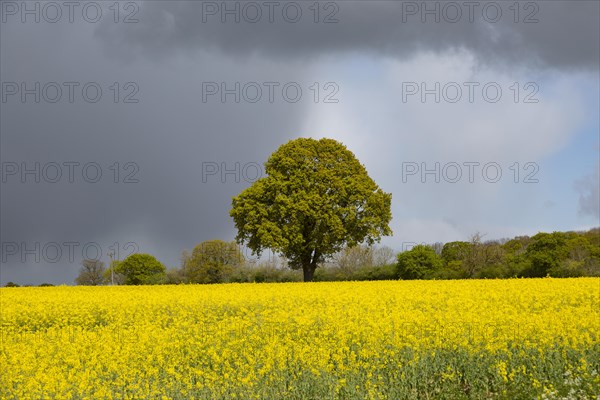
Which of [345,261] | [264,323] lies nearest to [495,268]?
[345,261]

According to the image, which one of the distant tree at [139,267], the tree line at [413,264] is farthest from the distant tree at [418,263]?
the distant tree at [139,267]

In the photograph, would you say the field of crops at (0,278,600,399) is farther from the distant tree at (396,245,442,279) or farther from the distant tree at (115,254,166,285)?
the distant tree at (115,254,166,285)

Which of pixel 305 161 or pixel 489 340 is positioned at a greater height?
pixel 305 161

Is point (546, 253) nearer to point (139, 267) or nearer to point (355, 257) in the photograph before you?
point (355, 257)

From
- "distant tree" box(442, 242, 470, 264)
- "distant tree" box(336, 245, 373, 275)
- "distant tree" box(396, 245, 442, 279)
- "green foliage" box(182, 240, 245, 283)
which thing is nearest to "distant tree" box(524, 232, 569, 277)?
"distant tree" box(396, 245, 442, 279)

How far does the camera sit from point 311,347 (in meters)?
13.9

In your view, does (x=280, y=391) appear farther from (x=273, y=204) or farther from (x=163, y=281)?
(x=163, y=281)

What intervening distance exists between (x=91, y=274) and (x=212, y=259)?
3670 centimetres

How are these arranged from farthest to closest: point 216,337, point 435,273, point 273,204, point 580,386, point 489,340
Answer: point 435,273 → point 273,204 → point 216,337 → point 489,340 → point 580,386

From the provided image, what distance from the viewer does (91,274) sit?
101438 mm

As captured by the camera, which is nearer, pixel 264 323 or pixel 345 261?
pixel 264 323

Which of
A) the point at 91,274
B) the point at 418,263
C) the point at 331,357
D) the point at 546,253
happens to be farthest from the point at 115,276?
the point at 331,357

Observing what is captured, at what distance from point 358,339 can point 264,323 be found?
3437mm

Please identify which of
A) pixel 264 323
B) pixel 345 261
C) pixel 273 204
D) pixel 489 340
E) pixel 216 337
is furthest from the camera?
pixel 345 261
